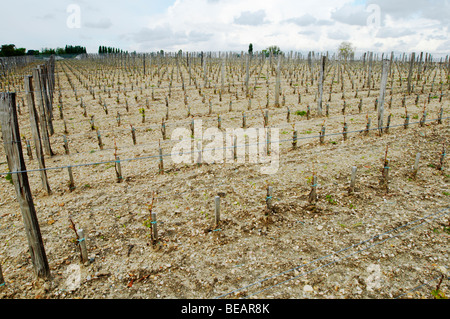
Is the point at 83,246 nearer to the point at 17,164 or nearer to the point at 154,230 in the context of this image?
the point at 154,230

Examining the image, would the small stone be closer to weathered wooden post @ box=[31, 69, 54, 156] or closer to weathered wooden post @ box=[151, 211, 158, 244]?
weathered wooden post @ box=[151, 211, 158, 244]

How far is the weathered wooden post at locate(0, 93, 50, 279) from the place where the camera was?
3.47m

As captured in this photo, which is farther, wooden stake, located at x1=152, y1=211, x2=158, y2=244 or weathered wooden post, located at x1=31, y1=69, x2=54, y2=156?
weathered wooden post, located at x1=31, y1=69, x2=54, y2=156

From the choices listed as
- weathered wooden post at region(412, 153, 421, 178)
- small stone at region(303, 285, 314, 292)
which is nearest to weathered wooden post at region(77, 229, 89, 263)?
small stone at region(303, 285, 314, 292)

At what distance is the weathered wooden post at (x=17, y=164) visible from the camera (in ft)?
11.4

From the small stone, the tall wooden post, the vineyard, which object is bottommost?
the small stone

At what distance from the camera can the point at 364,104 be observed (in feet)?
48.9

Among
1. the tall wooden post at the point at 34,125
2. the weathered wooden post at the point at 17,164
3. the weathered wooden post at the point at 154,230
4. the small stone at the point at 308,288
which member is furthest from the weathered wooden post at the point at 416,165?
the tall wooden post at the point at 34,125

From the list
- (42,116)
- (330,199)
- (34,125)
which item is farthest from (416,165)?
(42,116)

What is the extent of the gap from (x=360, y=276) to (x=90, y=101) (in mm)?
16370

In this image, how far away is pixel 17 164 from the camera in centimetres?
358

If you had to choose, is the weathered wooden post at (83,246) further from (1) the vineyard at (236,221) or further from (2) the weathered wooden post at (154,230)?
→ (2) the weathered wooden post at (154,230)
